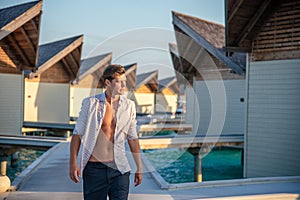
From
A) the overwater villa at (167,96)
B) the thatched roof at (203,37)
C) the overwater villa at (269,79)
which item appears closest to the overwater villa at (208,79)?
the thatched roof at (203,37)

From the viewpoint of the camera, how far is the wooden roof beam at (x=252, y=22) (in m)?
7.88

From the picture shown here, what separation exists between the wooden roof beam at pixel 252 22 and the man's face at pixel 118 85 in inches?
247

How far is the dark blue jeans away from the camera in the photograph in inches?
103

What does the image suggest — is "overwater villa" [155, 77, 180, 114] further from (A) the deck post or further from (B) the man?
(B) the man

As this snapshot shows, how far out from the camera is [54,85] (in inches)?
724

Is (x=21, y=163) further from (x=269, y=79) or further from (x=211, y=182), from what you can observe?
(x=211, y=182)

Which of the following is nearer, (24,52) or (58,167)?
(58,167)

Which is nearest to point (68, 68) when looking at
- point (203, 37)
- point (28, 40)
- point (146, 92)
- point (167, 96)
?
point (28, 40)

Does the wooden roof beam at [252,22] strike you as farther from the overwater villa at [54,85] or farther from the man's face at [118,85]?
the overwater villa at [54,85]

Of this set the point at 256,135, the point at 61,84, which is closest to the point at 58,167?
the point at 256,135

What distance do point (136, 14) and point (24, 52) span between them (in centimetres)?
848

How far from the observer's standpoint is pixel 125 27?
16.7 ft

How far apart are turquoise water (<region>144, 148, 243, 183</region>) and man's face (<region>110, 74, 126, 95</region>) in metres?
8.38

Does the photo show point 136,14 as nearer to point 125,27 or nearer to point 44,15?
point 125,27
